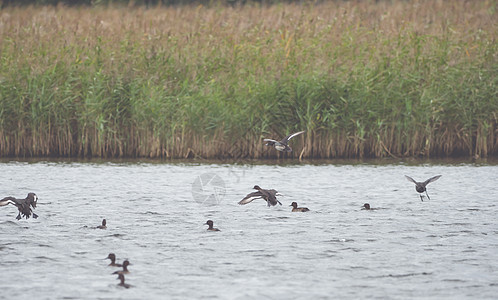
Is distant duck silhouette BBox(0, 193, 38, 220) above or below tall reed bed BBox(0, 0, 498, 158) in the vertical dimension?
below

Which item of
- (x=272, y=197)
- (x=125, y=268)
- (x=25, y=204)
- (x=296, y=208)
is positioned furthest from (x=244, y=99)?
(x=125, y=268)

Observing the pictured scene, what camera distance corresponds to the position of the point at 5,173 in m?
13.9

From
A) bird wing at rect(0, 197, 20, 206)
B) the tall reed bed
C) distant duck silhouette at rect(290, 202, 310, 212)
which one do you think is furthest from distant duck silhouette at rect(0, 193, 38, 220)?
the tall reed bed

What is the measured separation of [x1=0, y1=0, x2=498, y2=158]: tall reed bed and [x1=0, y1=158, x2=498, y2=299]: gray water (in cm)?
150

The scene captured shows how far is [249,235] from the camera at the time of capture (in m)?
9.16

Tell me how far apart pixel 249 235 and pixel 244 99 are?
7.35 metres

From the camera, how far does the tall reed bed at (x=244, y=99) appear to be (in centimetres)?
1592

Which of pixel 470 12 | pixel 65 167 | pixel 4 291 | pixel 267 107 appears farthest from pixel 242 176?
pixel 470 12

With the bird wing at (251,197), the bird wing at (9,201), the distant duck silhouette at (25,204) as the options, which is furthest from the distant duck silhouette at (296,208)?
the bird wing at (9,201)

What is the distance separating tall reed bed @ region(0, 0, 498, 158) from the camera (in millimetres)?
15922

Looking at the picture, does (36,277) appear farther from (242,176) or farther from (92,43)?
(92,43)

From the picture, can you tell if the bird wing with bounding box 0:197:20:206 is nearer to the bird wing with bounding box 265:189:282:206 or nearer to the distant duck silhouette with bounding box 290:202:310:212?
the bird wing with bounding box 265:189:282:206

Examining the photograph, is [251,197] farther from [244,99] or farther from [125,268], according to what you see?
[244,99]

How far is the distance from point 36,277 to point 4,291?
48 centimetres
